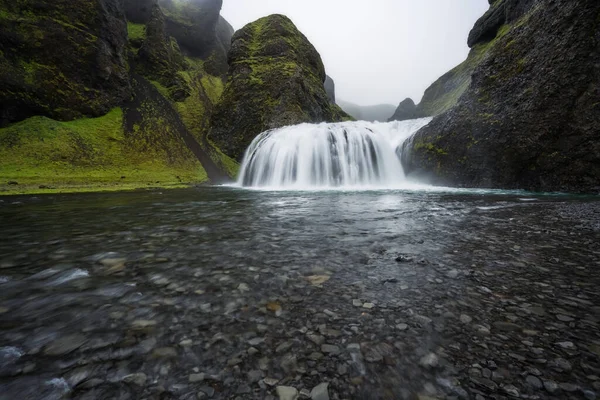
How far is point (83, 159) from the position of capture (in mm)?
27969

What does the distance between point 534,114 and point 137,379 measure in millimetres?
20735

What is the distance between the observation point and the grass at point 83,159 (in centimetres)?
2288

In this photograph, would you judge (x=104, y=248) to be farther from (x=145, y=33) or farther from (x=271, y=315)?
(x=145, y=33)

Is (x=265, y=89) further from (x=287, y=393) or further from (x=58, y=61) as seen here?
Answer: (x=287, y=393)

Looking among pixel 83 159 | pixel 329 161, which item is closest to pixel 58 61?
pixel 83 159

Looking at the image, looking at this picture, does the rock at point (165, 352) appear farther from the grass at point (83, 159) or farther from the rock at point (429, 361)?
the grass at point (83, 159)

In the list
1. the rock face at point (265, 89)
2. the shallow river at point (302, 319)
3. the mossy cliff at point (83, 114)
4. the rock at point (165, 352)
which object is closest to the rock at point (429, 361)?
the shallow river at point (302, 319)

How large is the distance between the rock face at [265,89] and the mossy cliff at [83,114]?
4408 millimetres

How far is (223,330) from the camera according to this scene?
2.09 m

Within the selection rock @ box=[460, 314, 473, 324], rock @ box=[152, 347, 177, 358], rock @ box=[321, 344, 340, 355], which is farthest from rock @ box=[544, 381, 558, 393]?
rock @ box=[152, 347, 177, 358]

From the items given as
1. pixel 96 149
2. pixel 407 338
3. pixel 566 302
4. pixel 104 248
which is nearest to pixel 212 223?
pixel 104 248

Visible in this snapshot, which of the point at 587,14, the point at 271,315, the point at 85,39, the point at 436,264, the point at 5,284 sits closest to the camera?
the point at 271,315

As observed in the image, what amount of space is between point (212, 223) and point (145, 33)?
65927 mm

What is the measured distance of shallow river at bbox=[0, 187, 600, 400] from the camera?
1.54 metres
